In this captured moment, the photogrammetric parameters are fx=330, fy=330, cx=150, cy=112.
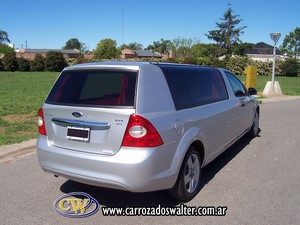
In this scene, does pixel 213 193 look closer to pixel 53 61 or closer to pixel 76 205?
pixel 76 205

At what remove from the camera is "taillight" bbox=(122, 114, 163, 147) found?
3.46m

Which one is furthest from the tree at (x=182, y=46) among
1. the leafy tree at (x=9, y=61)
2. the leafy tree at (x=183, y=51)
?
the leafy tree at (x=9, y=61)

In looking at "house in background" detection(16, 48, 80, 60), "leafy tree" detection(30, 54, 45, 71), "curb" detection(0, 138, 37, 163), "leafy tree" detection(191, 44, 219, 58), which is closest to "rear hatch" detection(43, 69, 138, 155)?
"curb" detection(0, 138, 37, 163)

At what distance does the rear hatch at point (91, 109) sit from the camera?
11.6ft

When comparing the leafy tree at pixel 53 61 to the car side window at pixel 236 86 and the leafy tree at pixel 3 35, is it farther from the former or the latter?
the leafy tree at pixel 3 35

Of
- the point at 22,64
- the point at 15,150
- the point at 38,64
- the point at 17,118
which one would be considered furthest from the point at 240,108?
the point at 22,64

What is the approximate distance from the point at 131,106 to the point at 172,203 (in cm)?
143

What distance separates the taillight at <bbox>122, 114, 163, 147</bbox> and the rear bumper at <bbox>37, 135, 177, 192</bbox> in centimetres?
6

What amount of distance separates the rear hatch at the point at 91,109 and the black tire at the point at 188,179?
38.1 inches

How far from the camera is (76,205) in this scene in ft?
13.4

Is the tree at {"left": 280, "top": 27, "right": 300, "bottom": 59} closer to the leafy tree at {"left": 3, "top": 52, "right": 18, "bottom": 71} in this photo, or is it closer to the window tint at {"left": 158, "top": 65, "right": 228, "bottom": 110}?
the leafy tree at {"left": 3, "top": 52, "right": 18, "bottom": 71}

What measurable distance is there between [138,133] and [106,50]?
83420 millimetres

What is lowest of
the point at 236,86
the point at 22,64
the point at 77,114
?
the point at 77,114

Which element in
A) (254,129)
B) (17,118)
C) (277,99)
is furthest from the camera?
(277,99)
